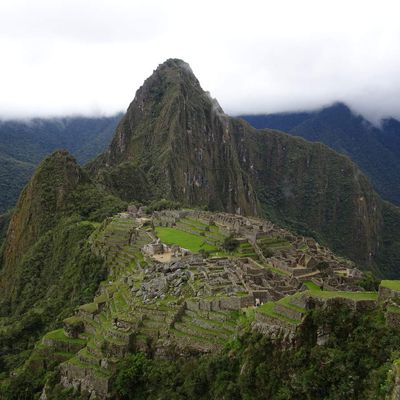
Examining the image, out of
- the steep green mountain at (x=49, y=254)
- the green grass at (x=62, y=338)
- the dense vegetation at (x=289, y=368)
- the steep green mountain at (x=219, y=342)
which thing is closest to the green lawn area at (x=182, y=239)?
the steep green mountain at (x=49, y=254)

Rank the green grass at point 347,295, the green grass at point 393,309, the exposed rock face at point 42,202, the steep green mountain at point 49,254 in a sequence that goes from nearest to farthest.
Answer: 1. the green grass at point 393,309
2. the green grass at point 347,295
3. the steep green mountain at point 49,254
4. the exposed rock face at point 42,202

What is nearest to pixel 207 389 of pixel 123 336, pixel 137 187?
pixel 123 336

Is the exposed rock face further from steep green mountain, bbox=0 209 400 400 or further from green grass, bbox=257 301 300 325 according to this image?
green grass, bbox=257 301 300 325

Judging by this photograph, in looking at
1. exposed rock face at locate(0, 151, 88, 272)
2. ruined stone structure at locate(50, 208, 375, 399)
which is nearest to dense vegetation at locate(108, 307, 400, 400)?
ruined stone structure at locate(50, 208, 375, 399)

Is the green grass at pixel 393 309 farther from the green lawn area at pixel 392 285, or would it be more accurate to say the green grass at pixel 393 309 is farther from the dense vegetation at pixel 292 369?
the green lawn area at pixel 392 285

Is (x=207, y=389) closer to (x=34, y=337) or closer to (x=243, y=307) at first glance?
(x=243, y=307)

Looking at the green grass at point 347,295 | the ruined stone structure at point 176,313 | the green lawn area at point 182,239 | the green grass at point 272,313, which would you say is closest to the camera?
the green grass at point 347,295
